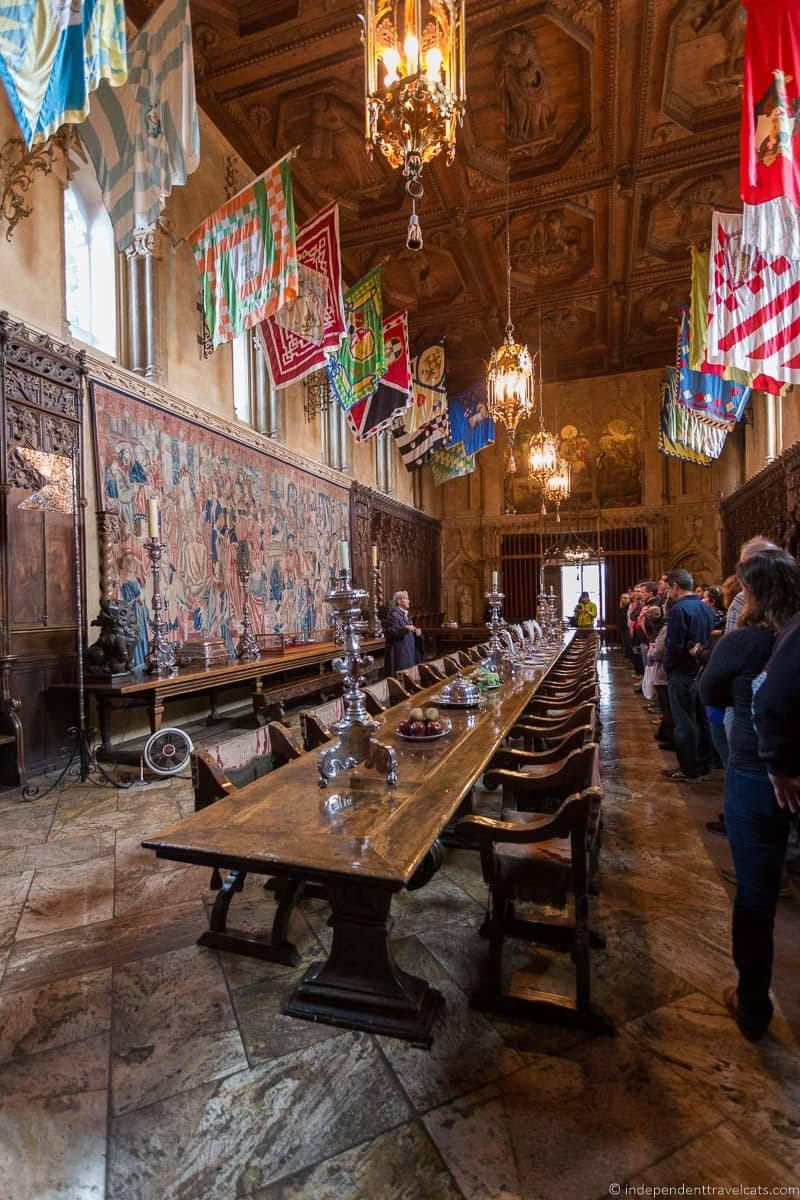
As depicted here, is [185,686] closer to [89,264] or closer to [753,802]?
[753,802]

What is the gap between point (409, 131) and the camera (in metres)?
3.62

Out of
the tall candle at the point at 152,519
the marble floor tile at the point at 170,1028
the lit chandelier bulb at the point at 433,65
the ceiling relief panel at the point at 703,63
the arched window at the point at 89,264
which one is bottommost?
the marble floor tile at the point at 170,1028

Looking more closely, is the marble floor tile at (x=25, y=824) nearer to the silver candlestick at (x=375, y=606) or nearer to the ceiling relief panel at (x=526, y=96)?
the silver candlestick at (x=375, y=606)

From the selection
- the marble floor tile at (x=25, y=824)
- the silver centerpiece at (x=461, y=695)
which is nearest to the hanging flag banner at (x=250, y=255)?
the silver centerpiece at (x=461, y=695)

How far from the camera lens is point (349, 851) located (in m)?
1.89

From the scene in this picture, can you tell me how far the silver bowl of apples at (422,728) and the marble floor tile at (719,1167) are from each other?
195cm

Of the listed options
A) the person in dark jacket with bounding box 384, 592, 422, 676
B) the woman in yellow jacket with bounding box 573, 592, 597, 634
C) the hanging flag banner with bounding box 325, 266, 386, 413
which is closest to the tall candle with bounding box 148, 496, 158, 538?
the person in dark jacket with bounding box 384, 592, 422, 676

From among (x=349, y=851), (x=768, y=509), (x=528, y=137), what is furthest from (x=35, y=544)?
(x=768, y=509)

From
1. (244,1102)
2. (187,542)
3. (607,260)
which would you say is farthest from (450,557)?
(244,1102)

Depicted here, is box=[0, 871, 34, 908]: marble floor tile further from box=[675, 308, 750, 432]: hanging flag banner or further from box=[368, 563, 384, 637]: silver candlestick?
box=[675, 308, 750, 432]: hanging flag banner

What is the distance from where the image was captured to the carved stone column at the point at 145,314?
7516 millimetres

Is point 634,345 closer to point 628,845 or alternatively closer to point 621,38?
point 621,38

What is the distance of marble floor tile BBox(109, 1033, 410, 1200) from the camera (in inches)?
61.6

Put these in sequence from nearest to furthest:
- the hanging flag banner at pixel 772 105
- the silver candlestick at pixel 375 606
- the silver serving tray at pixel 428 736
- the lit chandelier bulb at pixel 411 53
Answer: the silver serving tray at pixel 428 736
the lit chandelier bulb at pixel 411 53
the hanging flag banner at pixel 772 105
the silver candlestick at pixel 375 606
